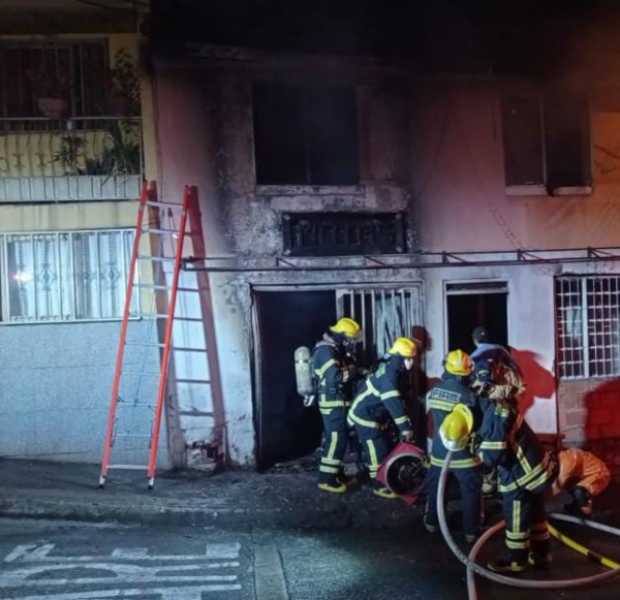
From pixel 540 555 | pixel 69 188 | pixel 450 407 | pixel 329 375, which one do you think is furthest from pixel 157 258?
pixel 540 555

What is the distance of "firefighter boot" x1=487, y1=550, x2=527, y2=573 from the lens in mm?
6203

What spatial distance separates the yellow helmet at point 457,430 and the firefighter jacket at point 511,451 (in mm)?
171

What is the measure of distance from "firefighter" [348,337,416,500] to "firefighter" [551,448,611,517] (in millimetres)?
1674

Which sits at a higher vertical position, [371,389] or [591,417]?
[371,389]

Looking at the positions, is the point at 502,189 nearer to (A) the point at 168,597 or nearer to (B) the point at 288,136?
(B) the point at 288,136

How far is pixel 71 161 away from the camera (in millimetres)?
9312

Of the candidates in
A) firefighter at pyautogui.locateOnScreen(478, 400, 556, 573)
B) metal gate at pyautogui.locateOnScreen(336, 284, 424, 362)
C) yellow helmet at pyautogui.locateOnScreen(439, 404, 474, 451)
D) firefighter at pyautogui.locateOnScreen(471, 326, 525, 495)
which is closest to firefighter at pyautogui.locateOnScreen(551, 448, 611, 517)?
firefighter at pyautogui.locateOnScreen(471, 326, 525, 495)

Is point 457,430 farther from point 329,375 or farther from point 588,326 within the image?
point 588,326

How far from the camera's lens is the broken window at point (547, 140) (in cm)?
1002

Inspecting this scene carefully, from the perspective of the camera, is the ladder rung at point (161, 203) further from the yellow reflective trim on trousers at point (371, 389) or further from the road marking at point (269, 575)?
the road marking at point (269, 575)

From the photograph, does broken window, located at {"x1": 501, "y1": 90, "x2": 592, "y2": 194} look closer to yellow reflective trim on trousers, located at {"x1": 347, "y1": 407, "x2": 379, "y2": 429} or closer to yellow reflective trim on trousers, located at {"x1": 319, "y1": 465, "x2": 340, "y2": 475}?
yellow reflective trim on trousers, located at {"x1": 347, "y1": 407, "x2": 379, "y2": 429}

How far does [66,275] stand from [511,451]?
6.13m

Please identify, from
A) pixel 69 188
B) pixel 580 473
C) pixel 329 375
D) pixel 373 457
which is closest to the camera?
pixel 580 473

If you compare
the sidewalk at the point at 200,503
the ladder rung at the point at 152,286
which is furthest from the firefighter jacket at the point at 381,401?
the ladder rung at the point at 152,286
